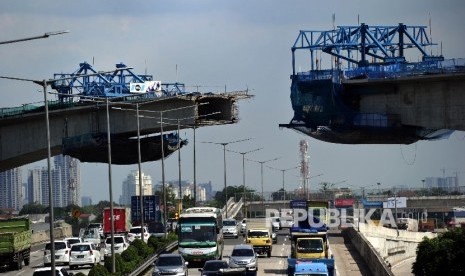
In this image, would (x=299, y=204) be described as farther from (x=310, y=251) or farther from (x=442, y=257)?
(x=310, y=251)

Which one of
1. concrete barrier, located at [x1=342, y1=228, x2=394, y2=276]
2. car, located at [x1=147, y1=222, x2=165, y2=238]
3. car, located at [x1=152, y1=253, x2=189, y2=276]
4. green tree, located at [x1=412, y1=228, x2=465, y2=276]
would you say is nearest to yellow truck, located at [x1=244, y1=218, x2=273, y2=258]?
concrete barrier, located at [x1=342, y1=228, x2=394, y2=276]

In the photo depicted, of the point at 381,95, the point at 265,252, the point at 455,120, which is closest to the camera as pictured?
the point at 265,252

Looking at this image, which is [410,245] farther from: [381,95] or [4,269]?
[4,269]

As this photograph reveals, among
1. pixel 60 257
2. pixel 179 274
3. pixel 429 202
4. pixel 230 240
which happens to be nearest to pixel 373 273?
pixel 179 274

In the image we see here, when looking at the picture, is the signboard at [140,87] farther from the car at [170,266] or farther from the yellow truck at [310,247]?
the car at [170,266]

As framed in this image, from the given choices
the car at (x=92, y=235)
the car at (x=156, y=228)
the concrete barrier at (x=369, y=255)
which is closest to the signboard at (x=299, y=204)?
the concrete barrier at (x=369, y=255)
